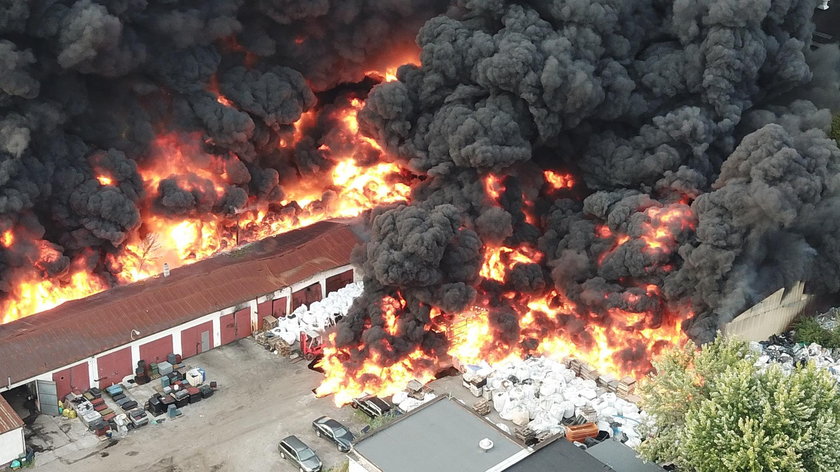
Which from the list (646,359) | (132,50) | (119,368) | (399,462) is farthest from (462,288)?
(132,50)

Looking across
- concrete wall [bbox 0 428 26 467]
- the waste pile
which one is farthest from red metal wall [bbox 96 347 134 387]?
the waste pile

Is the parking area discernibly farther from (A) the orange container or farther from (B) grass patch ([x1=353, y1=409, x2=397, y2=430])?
(A) the orange container

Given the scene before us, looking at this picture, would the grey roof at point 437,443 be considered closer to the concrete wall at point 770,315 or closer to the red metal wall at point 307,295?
the concrete wall at point 770,315

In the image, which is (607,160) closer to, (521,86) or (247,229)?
(521,86)

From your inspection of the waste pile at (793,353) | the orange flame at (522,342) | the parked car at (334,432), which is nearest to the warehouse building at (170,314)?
the orange flame at (522,342)

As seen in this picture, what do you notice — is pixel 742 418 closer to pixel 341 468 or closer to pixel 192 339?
pixel 341 468
